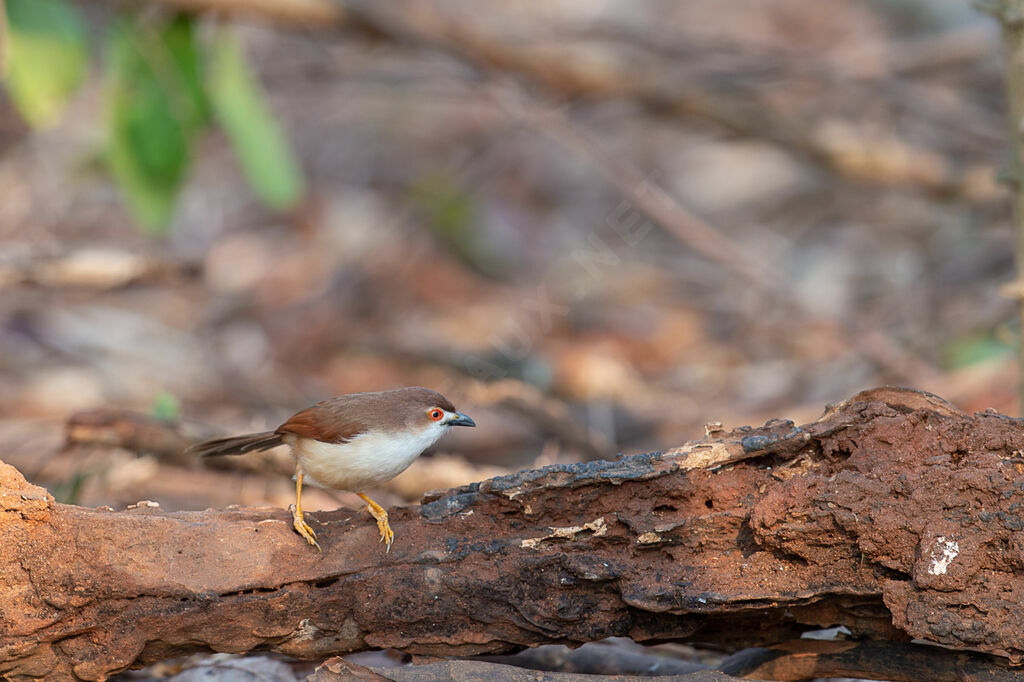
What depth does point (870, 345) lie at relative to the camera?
20.5 ft

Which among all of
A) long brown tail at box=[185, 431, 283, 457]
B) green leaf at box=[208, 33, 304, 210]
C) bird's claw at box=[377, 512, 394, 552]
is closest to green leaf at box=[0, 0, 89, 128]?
green leaf at box=[208, 33, 304, 210]

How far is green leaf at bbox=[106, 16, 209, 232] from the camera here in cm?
630

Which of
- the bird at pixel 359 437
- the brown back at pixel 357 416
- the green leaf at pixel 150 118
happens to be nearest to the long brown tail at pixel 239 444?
the bird at pixel 359 437

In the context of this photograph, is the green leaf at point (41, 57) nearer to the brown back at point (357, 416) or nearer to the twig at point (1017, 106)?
the brown back at point (357, 416)

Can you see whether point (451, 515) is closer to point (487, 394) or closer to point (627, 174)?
point (487, 394)

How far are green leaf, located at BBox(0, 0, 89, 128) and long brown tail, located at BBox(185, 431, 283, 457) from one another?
9.31 ft

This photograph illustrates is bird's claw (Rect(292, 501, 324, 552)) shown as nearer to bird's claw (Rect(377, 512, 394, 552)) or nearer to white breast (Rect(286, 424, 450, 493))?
bird's claw (Rect(377, 512, 394, 552))

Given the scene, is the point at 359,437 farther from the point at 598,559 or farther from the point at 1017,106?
the point at 1017,106

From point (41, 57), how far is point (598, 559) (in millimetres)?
4593

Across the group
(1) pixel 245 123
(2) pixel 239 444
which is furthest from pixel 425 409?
(1) pixel 245 123

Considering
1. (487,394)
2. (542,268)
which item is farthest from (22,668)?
(542,268)

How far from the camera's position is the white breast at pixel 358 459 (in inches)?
134

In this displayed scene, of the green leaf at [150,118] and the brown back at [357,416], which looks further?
the green leaf at [150,118]

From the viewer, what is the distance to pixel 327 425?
3.46 m
